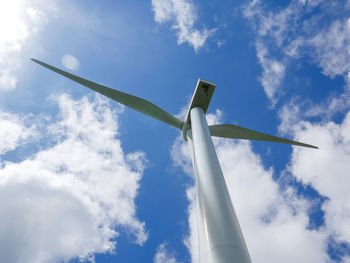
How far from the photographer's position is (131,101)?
1581cm

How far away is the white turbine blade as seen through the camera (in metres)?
15.0

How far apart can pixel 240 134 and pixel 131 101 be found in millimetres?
8210

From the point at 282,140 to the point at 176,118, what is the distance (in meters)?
8.37

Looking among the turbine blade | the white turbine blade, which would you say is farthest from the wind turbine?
the turbine blade

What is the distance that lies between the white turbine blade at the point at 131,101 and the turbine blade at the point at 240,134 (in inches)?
105

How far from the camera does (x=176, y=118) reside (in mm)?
16375

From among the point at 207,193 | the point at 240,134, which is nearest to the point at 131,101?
Answer: the point at 240,134

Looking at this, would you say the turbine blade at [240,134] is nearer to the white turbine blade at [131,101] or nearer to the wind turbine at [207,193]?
→ the wind turbine at [207,193]

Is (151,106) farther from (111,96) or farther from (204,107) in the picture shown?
(204,107)

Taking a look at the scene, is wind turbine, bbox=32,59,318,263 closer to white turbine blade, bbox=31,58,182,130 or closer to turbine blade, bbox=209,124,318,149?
white turbine blade, bbox=31,58,182,130

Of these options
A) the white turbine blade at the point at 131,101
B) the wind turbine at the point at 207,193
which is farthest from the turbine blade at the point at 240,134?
the white turbine blade at the point at 131,101

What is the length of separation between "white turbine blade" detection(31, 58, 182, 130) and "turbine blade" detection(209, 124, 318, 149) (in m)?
2.66

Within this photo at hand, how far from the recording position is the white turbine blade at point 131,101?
1501cm

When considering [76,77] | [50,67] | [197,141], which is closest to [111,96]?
[76,77]
